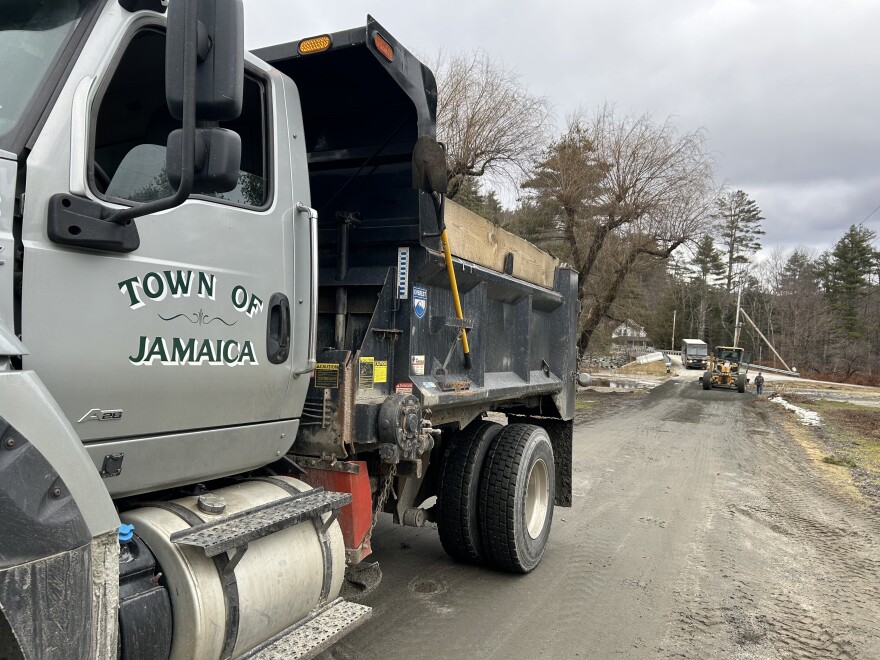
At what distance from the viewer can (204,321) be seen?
225 centimetres

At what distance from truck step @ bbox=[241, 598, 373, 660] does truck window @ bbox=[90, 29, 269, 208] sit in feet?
5.34

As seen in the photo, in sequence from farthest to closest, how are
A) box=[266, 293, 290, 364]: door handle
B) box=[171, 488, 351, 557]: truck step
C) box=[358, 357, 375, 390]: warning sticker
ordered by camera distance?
box=[358, 357, 375, 390]: warning sticker
box=[266, 293, 290, 364]: door handle
box=[171, 488, 351, 557]: truck step

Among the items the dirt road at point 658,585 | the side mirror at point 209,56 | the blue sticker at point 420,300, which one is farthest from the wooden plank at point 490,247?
the dirt road at point 658,585

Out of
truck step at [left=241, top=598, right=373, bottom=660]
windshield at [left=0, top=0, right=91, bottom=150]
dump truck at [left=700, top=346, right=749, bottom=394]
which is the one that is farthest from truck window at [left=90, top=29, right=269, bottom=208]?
dump truck at [left=700, top=346, right=749, bottom=394]

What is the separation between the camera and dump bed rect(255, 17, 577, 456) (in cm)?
305

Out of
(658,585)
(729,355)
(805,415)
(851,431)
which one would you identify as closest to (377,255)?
(658,585)

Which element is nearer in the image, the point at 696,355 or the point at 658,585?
the point at 658,585

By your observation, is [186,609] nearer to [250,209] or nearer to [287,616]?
[287,616]

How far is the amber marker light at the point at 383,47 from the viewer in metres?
2.97

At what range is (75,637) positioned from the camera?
157 centimetres

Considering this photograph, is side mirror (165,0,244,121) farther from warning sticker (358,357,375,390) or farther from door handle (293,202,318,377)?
warning sticker (358,357,375,390)

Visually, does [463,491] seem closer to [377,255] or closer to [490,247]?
[490,247]

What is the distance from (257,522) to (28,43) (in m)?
1.68

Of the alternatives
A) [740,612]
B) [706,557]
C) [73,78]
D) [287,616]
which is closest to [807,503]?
[706,557]
